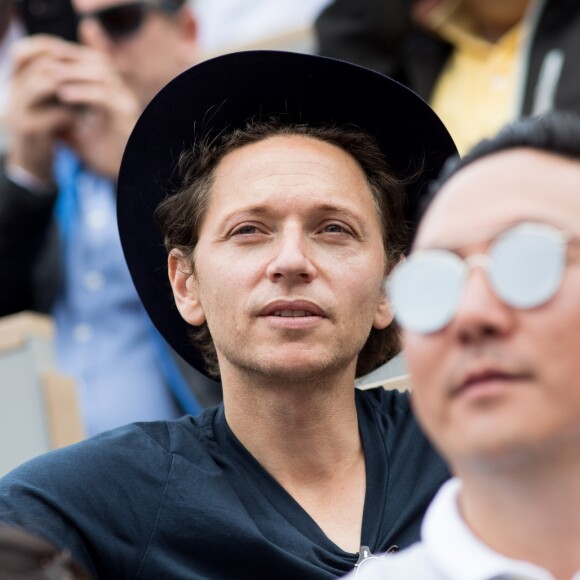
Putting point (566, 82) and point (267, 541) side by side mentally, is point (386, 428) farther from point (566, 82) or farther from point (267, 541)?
point (566, 82)

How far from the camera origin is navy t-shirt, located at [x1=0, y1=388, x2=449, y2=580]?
2.43m

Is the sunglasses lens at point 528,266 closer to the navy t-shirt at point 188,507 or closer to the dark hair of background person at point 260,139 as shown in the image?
the navy t-shirt at point 188,507

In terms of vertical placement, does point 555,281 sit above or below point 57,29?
below

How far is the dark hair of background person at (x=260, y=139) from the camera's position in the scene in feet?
9.39

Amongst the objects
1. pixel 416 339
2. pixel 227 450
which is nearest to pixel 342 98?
pixel 227 450

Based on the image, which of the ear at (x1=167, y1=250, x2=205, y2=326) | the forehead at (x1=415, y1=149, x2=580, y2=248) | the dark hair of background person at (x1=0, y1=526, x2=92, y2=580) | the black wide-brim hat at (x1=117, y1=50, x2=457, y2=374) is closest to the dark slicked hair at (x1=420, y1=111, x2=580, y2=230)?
the forehead at (x1=415, y1=149, x2=580, y2=248)

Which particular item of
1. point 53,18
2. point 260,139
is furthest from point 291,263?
point 53,18

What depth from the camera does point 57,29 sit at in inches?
169

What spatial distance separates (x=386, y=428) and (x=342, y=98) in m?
0.71

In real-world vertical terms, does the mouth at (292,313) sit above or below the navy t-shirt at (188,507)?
above

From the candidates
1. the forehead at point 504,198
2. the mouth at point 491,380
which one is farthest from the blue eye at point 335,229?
the mouth at point 491,380

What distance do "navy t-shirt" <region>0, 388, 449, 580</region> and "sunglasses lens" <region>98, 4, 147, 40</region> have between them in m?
1.95

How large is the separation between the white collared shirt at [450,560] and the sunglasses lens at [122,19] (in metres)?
2.96

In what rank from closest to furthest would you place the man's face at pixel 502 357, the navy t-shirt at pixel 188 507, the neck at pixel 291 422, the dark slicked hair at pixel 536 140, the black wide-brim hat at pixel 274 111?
the man's face at pixel 502 357, the dark slicked hair at pixel 536 140, the navy t-shirt at pixel 188 507, the neck at pixel 291 422, the black wide-brim hat at pixel 274 111
